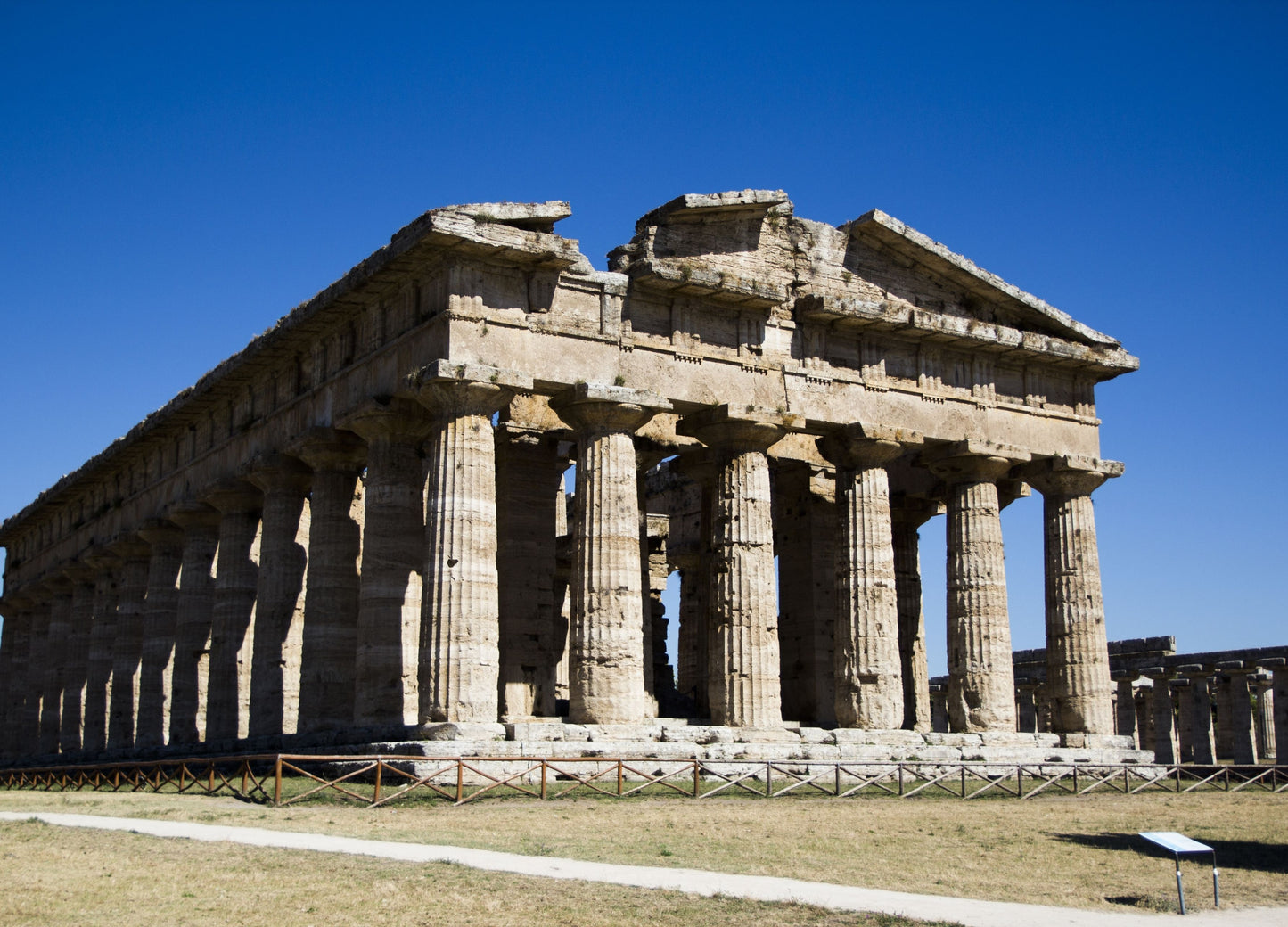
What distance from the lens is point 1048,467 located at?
1460 inches

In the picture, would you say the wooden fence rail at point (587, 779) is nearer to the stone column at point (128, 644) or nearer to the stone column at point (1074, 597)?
the stone column at point (1074, 597)

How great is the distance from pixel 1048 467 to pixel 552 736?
16.0 m

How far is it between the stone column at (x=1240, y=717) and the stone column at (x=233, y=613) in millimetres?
37473

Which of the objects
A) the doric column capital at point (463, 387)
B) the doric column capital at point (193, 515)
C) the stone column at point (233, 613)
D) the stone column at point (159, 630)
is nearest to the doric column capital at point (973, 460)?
the doric column capital at point (463, 387)

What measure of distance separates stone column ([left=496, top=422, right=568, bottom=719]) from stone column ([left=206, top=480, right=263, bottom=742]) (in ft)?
22.9

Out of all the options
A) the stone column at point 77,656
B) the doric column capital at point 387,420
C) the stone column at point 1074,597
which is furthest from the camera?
the stone column at point 77,656

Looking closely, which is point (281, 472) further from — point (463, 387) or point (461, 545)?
point (461, 545)

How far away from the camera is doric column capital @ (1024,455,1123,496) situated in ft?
121

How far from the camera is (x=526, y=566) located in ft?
115

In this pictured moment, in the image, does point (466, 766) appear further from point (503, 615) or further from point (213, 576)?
point (213, 576)

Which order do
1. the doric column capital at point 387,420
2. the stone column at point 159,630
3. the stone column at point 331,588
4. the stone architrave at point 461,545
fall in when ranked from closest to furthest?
the stone architrave at point 461,545, the doric column capital at point 387,420, the stone column at point 331,588, the stone column at point 159,630

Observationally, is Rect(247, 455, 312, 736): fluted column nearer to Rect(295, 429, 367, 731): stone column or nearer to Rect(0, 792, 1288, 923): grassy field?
Rect(295, 429, 367, 731): stone column

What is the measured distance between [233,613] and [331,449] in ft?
22.3

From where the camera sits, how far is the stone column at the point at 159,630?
41531mm
